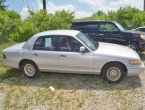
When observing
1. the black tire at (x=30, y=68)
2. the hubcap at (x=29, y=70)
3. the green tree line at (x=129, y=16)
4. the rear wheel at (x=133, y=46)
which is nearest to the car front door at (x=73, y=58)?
the black tire at (x=30, y=68)

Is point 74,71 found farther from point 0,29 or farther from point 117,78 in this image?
point 0,29

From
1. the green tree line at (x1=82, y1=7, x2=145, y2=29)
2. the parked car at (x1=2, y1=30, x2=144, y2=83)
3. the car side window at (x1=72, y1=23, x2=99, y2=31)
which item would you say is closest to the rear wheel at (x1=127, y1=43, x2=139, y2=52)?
the car side window at (x1=72, y1=23, x2=99, y2=31)

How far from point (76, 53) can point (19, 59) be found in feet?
6.34

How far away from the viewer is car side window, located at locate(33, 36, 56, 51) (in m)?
7.86

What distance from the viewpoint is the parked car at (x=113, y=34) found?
35.8 ft

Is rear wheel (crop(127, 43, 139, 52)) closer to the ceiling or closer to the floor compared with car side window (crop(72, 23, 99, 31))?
Result: closer to the floor

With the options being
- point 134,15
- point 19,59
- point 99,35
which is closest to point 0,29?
point 99,35

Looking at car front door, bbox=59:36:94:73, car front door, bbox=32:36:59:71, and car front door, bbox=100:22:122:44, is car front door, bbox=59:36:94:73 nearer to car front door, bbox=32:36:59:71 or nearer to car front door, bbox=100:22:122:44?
car front door, bbox=32:36:59:71

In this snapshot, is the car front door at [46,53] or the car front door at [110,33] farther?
the car front door at [110,33]

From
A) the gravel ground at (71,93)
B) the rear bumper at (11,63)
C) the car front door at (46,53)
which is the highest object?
the car front door at (46,53)

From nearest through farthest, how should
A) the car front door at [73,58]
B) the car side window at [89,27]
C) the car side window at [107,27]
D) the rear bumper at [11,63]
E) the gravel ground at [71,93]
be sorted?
the gravel ground at [71,93]
the car front door at [73,58]
the rear bumper at [11,63]
the car side window at [107,27]
the car side window at [89,27]

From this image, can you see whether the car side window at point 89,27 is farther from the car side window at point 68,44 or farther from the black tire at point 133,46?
the car side window at point 68,44

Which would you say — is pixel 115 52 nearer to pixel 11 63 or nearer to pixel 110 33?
pixel 11 63

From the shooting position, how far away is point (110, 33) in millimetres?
11562
